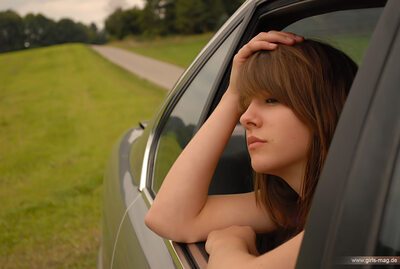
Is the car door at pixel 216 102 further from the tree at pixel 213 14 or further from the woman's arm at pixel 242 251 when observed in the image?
the tree at pixel 213 14

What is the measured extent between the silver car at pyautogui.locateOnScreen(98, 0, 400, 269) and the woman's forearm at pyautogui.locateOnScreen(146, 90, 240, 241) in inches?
2.3

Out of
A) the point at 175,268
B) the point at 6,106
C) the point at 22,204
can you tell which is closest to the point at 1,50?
the point at 6,106

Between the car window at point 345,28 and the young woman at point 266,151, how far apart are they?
0.56 feet

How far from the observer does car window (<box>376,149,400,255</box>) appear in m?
0.78

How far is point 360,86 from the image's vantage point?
0.86 meters

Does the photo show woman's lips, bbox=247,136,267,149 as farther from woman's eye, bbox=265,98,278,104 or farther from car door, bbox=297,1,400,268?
car door, bbox=297,1,400,268

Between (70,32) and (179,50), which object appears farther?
(70,32)

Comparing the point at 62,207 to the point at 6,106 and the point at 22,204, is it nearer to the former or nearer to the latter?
the point at 22,204

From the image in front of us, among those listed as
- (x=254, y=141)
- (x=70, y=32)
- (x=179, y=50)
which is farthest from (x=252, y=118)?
(x=70, y=32)

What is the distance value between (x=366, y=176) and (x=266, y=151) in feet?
1.46

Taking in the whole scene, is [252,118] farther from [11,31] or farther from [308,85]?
[11,31]

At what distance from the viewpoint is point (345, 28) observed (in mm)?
1607

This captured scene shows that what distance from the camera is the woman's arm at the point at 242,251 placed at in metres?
1.04

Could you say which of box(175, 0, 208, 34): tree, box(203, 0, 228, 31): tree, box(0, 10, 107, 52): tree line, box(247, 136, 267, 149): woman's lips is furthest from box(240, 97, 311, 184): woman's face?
box(0, 10, 107, 52): tree line
